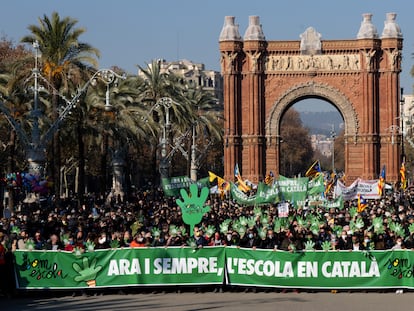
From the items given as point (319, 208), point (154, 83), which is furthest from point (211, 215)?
point (154, 83)

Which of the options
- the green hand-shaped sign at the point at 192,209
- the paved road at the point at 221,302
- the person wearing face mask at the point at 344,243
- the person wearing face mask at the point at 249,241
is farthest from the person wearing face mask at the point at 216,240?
the person wearing face mask at the point at 344,243

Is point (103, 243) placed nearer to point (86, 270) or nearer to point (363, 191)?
point (86, 270)

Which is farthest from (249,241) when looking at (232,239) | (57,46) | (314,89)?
(314,89)

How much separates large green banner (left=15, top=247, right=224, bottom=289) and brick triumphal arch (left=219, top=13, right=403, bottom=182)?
2052 inches

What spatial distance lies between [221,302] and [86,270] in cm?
322

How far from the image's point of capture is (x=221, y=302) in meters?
21.3

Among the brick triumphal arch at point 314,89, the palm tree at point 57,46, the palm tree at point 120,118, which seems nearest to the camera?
the palm tree at point 57,46

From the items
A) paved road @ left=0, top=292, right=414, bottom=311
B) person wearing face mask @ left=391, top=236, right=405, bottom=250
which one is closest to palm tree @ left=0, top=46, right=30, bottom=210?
paved road @ left=0, top=292, right=414, bottom=311

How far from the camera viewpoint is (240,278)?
75.6 ft

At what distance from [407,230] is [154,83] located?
3475cm

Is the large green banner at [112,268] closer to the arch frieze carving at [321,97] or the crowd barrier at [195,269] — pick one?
the crowd barrier at [195,269]

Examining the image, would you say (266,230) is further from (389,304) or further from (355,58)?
(355,58)

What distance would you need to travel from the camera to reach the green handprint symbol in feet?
74.5

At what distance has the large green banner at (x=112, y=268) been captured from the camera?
2264cm
